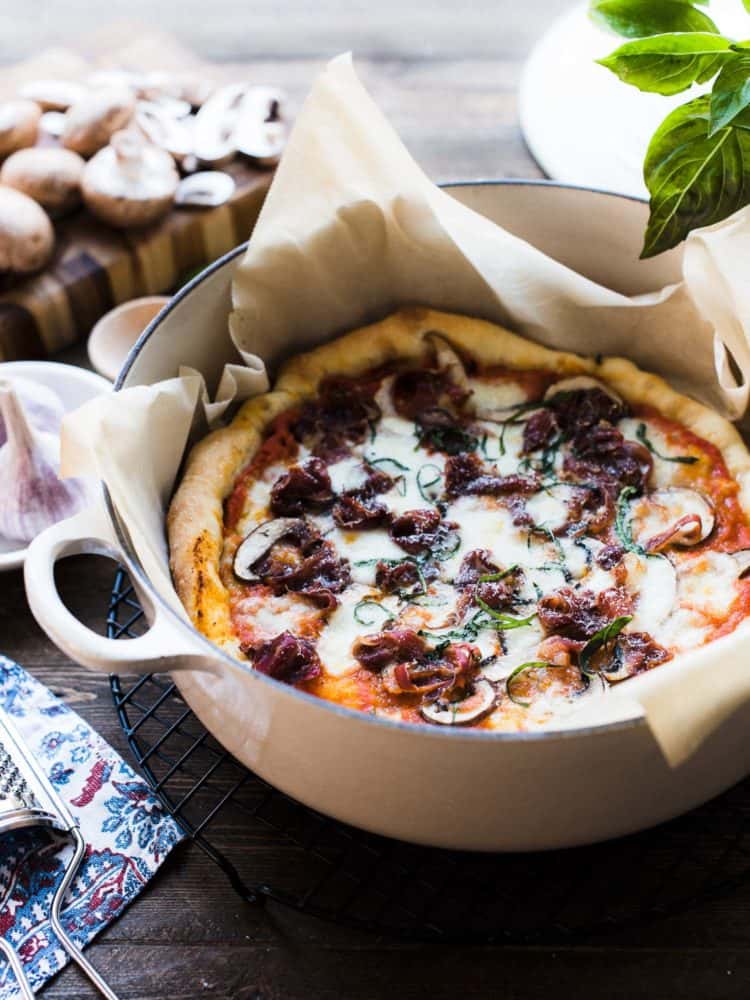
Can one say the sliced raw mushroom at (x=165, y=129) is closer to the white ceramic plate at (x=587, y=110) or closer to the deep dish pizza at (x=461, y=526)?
the deep dish pizza at (x=461, y=526)

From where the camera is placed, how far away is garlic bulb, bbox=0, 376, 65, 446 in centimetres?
320

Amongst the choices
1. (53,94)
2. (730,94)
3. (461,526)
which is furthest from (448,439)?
(53,94)

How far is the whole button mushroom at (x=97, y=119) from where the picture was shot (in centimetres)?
394

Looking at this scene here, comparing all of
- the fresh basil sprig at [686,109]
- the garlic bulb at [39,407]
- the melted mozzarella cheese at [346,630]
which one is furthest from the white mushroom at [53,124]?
the melted mozzarella cheese at [346,630]

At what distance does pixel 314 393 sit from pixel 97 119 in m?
1.45

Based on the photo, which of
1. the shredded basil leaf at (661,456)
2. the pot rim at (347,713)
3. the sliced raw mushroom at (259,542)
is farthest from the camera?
the shredded basil leaf at (661,456)

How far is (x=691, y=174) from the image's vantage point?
2721mm

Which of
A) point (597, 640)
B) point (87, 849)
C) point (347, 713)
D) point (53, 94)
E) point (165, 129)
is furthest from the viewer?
point (53, 94)

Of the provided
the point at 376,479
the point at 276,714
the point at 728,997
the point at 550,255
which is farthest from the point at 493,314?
the point at 728,997

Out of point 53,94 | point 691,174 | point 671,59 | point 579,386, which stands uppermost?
point 671,59

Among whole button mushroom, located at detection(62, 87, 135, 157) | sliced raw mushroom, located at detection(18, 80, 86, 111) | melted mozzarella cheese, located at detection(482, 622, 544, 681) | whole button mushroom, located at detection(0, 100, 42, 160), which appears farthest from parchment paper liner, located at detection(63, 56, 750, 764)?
sliced raw mushroom, located at detection(18, 80, 86, 111)

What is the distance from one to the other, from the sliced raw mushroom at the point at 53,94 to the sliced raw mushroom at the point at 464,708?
2.83 m

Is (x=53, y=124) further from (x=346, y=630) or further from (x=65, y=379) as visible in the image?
(x=346, y=630)

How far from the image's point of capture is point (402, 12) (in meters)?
5.23
